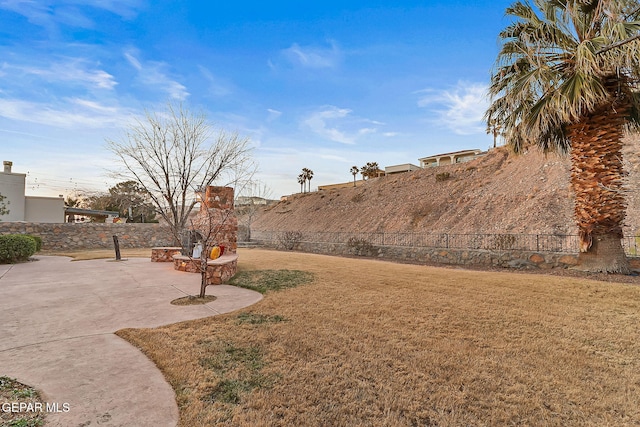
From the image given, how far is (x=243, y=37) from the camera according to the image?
40.6 ft

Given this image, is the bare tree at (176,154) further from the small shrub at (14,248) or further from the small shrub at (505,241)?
the small shrub at (505,241)

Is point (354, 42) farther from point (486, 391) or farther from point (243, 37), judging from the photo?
point (486, 391)

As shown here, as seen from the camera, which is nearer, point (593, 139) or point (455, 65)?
point (593, 139)

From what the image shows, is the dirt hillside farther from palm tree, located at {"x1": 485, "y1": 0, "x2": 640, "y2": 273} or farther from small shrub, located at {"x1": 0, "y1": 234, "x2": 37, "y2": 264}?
small shrub, located at {"x1": 0, "y1": 234, "x2": 37, "y2": 264}

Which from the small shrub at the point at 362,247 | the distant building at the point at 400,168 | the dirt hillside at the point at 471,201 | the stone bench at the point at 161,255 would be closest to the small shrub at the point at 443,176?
the dirt hillside at the point at 471,201

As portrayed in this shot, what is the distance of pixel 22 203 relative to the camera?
22.2m

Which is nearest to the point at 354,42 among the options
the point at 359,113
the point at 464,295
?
the point at 359,113

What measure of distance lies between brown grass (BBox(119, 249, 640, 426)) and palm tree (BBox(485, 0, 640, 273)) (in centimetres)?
336

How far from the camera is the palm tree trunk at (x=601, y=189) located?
8211 millimetres

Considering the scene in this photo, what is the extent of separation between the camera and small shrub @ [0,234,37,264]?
36.2 feet

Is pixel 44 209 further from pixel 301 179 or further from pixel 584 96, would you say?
pixel 301 179

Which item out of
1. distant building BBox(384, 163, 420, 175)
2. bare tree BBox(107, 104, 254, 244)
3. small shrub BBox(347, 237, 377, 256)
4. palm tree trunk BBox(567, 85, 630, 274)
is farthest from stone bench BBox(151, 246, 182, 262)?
distant building BBox(384, 163, 420, 175)

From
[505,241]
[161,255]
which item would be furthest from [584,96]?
[161,255]

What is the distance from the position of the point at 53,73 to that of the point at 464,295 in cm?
1480
